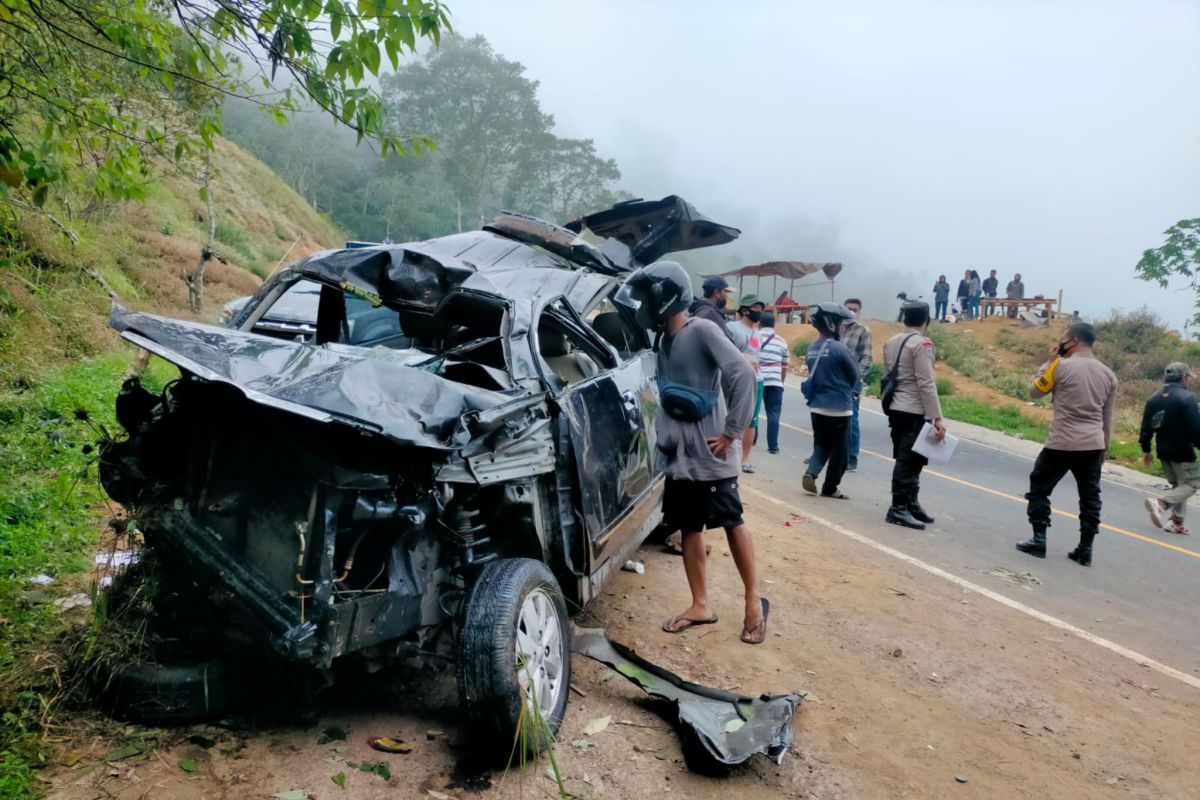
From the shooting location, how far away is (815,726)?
347 cm

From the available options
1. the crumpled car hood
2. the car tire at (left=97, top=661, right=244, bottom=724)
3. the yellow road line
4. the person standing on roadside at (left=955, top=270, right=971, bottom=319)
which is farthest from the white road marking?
the person standing on roadside at (left=955, top=270, right=971, bottom=319)

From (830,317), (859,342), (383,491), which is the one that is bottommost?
(383,491)

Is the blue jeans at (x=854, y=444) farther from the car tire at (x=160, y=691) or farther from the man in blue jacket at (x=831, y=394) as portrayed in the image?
the car tire at (x=160, y=691)

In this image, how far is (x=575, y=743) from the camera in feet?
10.4

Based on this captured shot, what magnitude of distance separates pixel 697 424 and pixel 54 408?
17.9 ft

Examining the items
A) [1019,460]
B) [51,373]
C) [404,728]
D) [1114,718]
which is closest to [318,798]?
[404,728]

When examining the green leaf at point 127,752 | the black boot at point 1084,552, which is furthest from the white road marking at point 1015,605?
the green leaf at point 127,752

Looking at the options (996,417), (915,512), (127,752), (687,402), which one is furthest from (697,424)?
(996,417)

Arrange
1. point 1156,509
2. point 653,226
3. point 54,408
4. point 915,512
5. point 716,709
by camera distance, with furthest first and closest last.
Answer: point 1156,509 < point 653,226 < point 915,512 < point 54,408 < point 716,709

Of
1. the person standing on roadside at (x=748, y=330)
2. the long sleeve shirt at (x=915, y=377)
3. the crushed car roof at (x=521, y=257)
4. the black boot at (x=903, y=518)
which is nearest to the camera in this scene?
the crushed car roof at (x=521, y=257)

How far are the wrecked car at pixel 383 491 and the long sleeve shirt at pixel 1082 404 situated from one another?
14.6 ft

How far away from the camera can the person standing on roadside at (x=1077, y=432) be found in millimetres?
6309

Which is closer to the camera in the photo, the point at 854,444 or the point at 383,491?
the point at 383,491

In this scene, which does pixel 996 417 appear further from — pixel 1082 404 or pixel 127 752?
pixel 127 752
